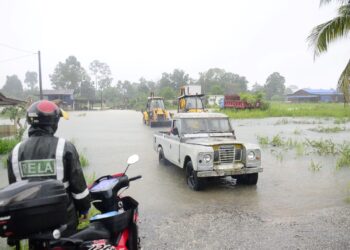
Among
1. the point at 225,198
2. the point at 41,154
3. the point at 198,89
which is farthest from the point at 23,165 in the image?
the point at 198,89

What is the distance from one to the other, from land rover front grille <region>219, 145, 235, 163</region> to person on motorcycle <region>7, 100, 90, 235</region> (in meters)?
4.58

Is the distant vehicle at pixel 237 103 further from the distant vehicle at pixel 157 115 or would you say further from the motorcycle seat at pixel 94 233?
the motorcycle seat at pixel 94 233

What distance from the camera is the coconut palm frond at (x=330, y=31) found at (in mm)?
9634

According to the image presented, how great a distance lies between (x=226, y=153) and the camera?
705 cm

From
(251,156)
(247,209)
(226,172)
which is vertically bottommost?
(247,209)

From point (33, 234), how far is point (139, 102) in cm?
7182

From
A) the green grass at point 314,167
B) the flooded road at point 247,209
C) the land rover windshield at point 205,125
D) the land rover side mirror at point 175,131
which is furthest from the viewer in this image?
the green grass at point 314,167

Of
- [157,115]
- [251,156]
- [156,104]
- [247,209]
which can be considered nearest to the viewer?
[247,209]

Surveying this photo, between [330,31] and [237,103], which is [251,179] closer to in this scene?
[330,31]

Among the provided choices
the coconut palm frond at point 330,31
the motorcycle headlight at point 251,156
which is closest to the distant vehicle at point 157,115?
the coconut palm frond at point 330,31

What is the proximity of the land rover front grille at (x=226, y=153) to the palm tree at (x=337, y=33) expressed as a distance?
197 inches

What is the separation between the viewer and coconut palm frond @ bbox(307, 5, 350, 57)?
31.6 feet

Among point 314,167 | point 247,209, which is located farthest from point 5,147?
point 314,167

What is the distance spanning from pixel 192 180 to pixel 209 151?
872 millimetres
